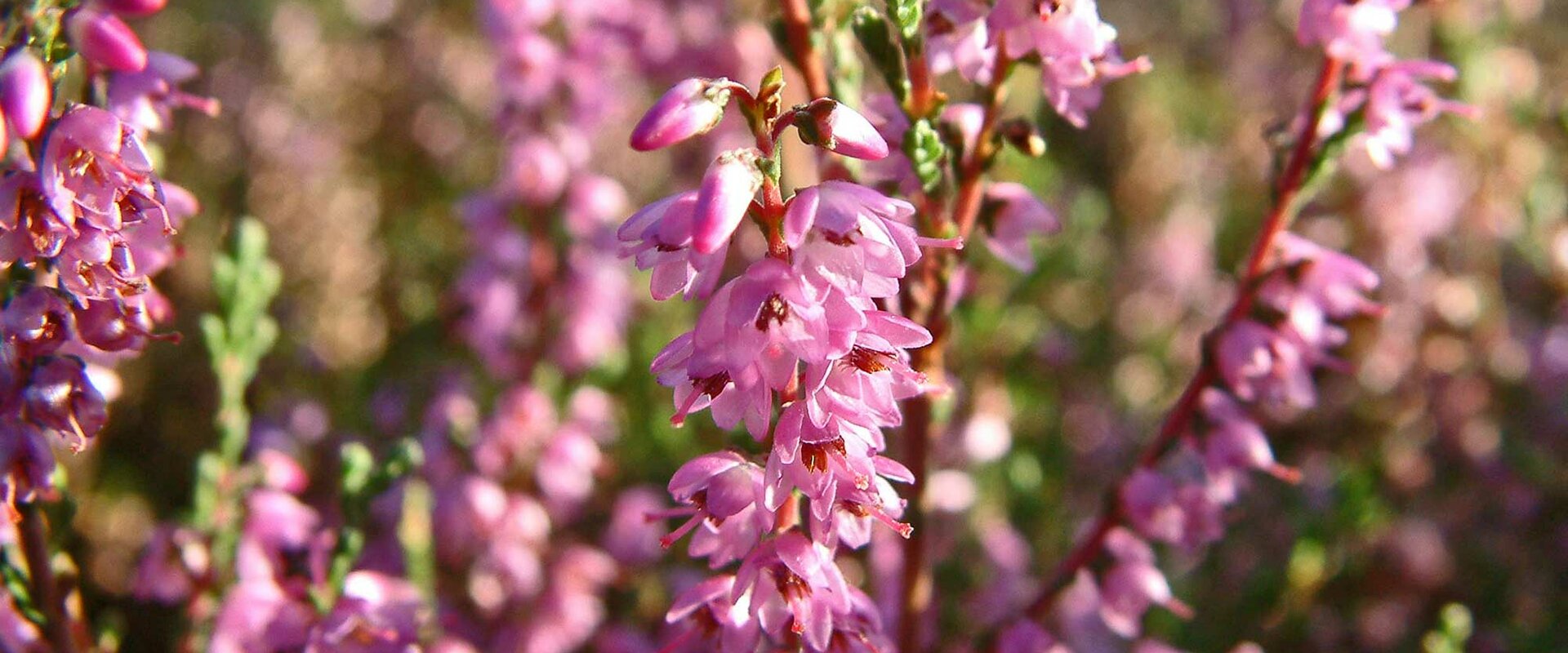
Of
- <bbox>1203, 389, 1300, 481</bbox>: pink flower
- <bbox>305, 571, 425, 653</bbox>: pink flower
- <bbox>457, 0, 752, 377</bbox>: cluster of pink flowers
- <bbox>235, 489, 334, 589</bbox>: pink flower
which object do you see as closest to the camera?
<bbox>305, 571, 425, 653</bbox>: pink flower

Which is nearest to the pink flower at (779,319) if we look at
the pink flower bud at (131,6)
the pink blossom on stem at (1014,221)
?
the pink blossom on stem at (1014,221)

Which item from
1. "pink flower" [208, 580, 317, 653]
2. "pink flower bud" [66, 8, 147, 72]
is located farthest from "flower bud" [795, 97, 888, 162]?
"pink flower" [208, 580, 317, 653]

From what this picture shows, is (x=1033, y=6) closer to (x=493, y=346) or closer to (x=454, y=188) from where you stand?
(x=493, y=346)

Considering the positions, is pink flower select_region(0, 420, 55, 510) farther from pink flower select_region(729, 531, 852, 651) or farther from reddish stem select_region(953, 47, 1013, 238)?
reddish stem select_region(953, 47, 1013, 238)

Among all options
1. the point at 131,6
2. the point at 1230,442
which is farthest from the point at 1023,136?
the point at 131,6

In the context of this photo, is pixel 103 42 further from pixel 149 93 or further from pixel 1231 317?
pixel 1231 317

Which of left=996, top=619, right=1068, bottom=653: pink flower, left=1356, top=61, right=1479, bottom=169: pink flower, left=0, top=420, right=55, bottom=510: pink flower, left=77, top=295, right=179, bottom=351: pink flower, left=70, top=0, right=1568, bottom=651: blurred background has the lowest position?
left=70, top=0, right=1568, bottom=651: blurred background

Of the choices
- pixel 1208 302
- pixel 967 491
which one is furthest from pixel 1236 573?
pixel 1208 302
